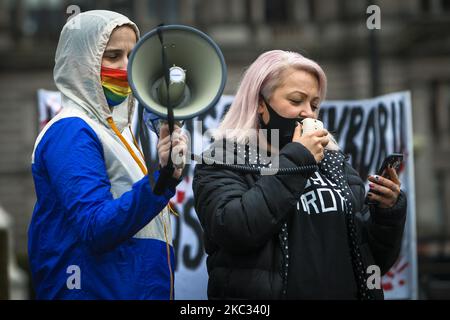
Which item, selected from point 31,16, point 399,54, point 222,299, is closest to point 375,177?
point 222,299

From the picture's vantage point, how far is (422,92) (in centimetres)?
2436

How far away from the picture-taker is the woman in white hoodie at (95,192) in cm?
245

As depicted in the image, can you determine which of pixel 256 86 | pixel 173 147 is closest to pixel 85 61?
pixel 173 147

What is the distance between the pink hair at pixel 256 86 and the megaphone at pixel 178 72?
0.36 m

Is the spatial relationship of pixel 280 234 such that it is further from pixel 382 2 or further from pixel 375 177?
pixel 382 2

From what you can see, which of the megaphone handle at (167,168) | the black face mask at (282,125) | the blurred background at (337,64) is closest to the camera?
the megaphone handle at (167,168)

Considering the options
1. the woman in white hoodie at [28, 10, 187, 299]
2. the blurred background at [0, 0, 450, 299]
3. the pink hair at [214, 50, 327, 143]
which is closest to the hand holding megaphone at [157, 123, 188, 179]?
the woman in white hoodie at [28, 10, 187, 299]

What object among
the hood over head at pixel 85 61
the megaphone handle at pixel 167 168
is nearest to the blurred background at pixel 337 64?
the hood over head at pixel 85 61

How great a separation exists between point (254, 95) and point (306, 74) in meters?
0.19

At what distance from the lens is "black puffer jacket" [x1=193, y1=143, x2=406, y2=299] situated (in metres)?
2.64

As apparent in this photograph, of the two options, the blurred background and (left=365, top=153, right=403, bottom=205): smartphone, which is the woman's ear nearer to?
(left=365, top=153, right=403, bottom=205): smartphone

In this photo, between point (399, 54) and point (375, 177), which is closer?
point (375, 177)

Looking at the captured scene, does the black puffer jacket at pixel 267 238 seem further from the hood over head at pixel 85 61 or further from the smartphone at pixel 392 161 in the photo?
the hood over head at pixel 85 61

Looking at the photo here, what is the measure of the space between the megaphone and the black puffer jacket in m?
0.35
